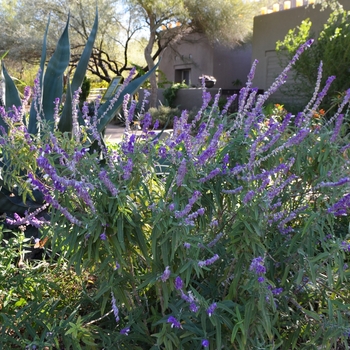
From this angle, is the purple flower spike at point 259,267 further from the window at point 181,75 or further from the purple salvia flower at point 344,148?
the window at point 181,75

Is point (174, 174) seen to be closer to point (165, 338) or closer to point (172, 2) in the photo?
point (165, 338)

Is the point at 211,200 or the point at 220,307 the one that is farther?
the point at 211,200

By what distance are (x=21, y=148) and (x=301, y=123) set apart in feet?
3.77

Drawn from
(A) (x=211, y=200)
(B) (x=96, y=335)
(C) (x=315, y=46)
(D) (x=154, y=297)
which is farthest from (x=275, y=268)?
(C) (x=315, y=46)

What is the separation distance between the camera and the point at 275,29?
14.9 meters

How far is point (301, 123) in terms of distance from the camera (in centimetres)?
186

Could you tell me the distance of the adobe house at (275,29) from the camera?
1374 cm

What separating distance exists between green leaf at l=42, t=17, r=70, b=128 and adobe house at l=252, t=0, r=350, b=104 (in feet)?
35.1

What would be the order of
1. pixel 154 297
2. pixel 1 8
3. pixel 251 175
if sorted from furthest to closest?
pixel 1 8
pixel 154 297
pixel 251 175

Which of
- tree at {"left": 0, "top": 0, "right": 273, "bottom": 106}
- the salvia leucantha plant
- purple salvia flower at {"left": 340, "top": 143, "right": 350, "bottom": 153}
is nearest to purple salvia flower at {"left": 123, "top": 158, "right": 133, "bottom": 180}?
the salvia leucantha plant

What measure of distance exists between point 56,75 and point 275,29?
12.6 m

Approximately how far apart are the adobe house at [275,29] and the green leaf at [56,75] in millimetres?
10687

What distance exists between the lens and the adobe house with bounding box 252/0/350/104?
45.1 ft

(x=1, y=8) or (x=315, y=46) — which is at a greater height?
(x=1, y=8)
